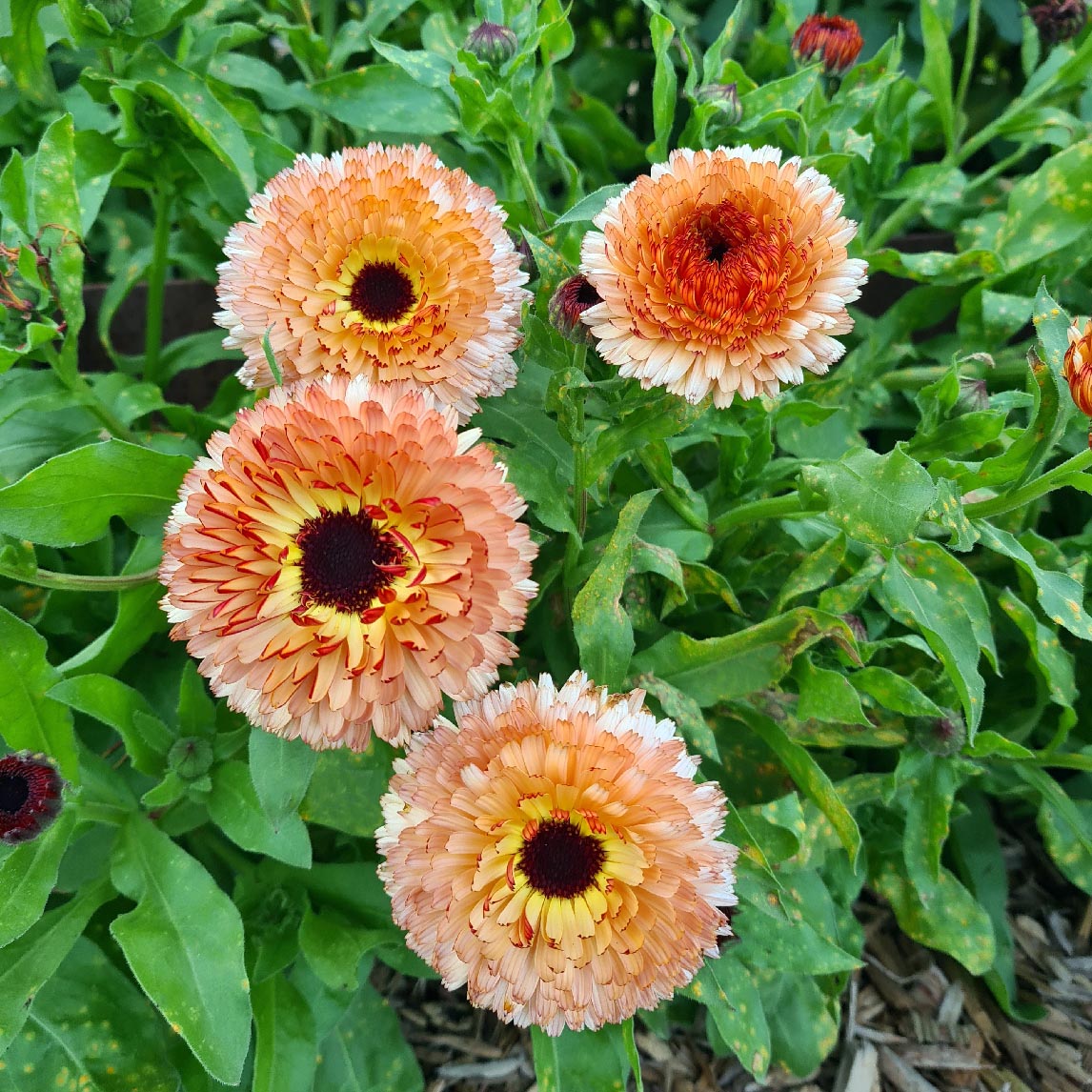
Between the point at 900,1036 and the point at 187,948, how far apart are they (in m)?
1.06

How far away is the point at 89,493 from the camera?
95cm

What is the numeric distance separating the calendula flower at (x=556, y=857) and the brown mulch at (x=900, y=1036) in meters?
0.62

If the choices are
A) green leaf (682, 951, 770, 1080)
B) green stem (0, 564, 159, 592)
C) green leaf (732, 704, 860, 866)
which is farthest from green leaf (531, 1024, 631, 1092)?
green stem (0, 564, 159, 592)

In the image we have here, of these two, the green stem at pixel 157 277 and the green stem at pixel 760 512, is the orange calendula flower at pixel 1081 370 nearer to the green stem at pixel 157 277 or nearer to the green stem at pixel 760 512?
the green stem at pixel 760 512

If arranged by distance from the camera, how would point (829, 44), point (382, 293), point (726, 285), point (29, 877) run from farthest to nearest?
point (829, 44) → point (29, 877) → point (382, 293) → point (726, 285)

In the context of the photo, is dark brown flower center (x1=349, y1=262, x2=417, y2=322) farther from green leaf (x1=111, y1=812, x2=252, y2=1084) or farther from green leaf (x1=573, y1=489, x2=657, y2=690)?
green leaf (x1=111, y1=812, x2=252, y2=1084)

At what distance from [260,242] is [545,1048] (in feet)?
3.03

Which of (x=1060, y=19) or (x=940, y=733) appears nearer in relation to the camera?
(x=940, y=733)

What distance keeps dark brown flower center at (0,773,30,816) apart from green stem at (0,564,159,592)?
0.66ft

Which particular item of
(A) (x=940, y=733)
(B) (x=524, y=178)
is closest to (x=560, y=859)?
(A) (x=940, y=733)

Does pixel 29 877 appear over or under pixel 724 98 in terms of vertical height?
under

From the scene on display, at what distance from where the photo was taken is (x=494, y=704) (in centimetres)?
83

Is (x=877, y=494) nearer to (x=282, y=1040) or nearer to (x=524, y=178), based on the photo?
(x=524, y=178)

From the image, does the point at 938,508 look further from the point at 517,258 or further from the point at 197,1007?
the point at 197,1007
